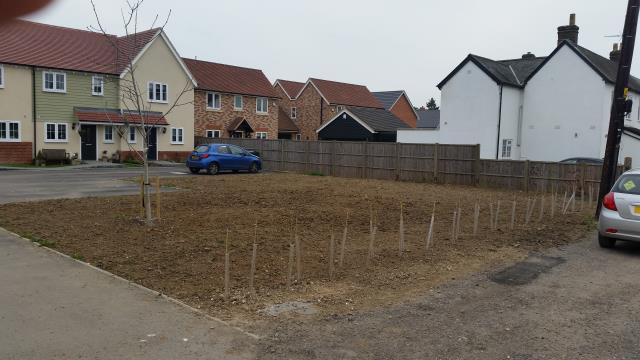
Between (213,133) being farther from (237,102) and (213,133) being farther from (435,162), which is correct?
(435,162)

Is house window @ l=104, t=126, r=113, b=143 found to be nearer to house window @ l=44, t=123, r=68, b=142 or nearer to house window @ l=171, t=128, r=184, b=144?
house window @ l=44, t=123, r=68, b=142

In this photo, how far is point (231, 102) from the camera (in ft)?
133

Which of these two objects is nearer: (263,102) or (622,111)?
(622,111)

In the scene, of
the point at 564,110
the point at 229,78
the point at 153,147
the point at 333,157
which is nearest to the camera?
the point at 333,157

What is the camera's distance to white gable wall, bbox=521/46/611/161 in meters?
29.0

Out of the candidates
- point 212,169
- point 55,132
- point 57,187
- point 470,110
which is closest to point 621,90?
point 57,187

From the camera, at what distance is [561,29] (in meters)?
33.7

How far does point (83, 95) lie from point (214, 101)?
33.7ft

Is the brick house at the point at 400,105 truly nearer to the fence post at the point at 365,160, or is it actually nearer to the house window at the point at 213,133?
the house window at the point at 213,133

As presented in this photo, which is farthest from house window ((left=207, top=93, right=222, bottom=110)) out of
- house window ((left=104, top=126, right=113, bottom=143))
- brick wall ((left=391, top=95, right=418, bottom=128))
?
brick wall ((left=391, top=95, right=418, bottom=128))

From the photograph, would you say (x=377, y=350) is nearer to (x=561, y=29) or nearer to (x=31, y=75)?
(x=31, y=75)

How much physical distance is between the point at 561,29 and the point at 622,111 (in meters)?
23.4

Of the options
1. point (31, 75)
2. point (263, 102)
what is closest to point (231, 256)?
point (31, 75)

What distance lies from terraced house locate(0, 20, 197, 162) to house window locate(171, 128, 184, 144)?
2.7 inches
